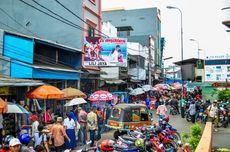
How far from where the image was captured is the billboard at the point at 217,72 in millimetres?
31781

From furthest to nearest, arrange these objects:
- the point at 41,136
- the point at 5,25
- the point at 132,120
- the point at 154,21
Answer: the point at 154,21 → the point at 5,25 → the point at 132,120 → the point at 41,136

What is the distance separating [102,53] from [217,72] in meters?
14.1

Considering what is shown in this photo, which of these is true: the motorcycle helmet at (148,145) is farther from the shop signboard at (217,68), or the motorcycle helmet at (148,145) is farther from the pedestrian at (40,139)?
the shop signboard at (217,68)

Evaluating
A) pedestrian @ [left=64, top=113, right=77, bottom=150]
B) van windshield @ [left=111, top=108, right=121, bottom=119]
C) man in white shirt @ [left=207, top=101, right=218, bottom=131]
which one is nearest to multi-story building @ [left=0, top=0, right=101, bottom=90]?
van windshield @ [left=111, top=108, right=121, bottom=119]

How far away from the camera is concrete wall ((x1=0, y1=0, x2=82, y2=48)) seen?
24347 millimetres

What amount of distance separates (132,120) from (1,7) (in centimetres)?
1409

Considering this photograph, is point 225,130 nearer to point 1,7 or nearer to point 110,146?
point 110,146

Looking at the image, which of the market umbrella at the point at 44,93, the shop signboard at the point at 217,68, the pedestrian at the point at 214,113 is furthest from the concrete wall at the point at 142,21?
the market umbrella at the point at 44,93

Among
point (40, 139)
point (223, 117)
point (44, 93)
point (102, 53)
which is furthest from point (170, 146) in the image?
point (102, 53)

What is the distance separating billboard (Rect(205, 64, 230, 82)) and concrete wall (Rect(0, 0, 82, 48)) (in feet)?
47.8

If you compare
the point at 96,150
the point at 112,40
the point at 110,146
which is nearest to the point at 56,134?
the point at 96,150

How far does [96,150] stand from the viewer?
918 cm

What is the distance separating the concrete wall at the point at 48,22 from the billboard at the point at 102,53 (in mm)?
1223

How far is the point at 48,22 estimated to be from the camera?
25031mm
